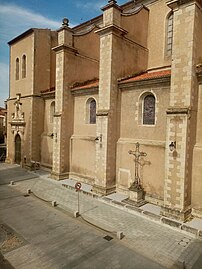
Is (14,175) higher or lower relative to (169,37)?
lower

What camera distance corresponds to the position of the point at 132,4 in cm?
1686

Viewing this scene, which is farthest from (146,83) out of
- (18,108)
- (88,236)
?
(18,108)

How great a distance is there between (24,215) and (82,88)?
29.2ft

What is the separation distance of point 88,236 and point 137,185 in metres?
4.25

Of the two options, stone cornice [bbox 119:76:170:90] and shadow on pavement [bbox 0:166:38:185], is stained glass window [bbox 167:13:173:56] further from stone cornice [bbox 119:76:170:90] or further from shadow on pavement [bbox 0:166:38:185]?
shadow on pavement [bbox 0:166:38:185]

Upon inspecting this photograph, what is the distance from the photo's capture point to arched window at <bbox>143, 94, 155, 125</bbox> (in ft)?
37.6

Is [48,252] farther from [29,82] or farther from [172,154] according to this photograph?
[29,82]

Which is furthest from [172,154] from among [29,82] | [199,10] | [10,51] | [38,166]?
[10,51]

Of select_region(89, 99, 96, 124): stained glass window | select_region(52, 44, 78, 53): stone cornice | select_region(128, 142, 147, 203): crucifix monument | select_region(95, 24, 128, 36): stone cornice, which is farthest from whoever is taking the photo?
select_region(52, 44, 78, 53): stone cornice

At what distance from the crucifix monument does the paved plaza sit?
813 mm

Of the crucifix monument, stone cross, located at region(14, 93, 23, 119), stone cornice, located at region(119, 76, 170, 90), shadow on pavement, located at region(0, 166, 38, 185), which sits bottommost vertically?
shadow on pavement, located at region(0, 166, 38, 185)

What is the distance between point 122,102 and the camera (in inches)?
501

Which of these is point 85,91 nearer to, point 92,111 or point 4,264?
point 92,111

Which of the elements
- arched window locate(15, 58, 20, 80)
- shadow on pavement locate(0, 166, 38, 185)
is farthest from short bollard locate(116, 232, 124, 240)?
arched window locate(15, 58, 20, 80)
